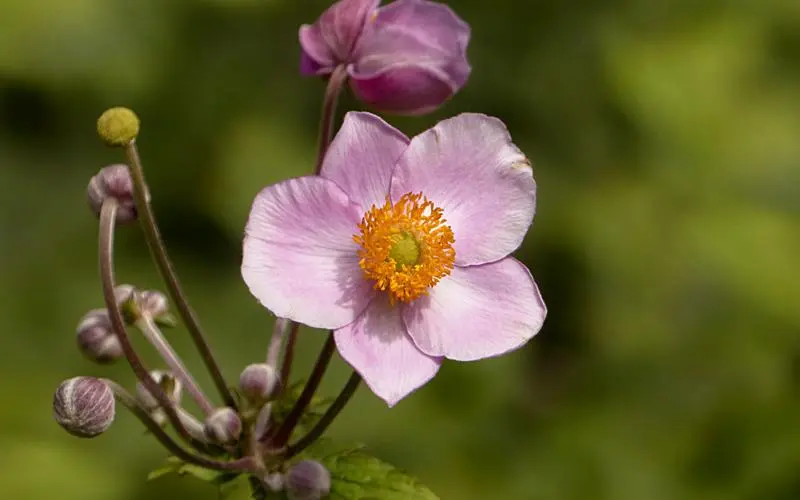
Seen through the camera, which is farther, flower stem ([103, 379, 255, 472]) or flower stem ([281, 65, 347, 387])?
flower stem ([281, 65, 347, 387])

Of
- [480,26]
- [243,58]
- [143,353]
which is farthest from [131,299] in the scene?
[480,26]

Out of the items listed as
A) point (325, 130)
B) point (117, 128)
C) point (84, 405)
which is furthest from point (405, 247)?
point (84, 405)

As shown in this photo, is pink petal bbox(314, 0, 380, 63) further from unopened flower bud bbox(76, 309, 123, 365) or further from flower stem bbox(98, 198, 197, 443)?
unopened flower bud bbox(76, 309, 123, 365)

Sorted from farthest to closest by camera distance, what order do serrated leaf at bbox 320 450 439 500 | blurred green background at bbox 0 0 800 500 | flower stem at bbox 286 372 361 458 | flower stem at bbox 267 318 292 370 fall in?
1. blurred green background at bbox 0 0 800 500
2. flower stem at bbox 267 318 292 370
3. serrated leaf at bbox 320 450 439 500
4. flower stem at bbox 286 372 361 458

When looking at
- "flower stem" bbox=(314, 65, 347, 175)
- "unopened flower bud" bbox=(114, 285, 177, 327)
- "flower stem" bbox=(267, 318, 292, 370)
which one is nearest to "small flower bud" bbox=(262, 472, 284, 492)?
"flower stem" bbox=(267, 318, 292, 370)

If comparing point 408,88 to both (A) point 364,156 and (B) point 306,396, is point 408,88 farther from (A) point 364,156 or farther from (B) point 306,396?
(B) point 306,396

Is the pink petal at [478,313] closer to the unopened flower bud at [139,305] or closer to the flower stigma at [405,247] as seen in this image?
the flower stigma at [405,247]

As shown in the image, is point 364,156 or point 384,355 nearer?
point 384,355
